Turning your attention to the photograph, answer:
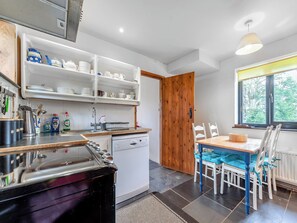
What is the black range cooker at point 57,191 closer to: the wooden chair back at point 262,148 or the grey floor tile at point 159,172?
the wooden chair back at point 262,148

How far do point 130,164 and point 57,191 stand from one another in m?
1.44

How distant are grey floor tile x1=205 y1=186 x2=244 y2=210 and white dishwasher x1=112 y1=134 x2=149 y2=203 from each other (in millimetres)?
958

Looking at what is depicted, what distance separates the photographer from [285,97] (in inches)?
91.0

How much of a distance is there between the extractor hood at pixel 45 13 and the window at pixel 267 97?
3138 millimetres

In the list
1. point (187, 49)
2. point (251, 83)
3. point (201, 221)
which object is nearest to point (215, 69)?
point (251, 83)

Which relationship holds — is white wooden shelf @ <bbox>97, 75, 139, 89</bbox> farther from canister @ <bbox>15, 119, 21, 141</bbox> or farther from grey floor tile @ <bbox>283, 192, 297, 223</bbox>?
grey floor tile @ <bbox>283, 192, 297, 223</bbox>

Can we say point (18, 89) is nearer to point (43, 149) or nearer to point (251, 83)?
point (43, 149)

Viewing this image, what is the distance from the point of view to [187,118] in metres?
2.72

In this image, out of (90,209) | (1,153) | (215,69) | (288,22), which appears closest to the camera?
(90,209)

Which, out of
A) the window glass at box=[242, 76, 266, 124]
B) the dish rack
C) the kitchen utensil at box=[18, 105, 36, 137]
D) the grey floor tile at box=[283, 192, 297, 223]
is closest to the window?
the window glass at box=[242, 76, 266, 124]

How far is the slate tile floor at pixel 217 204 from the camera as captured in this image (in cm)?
148

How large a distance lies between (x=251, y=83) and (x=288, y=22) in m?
1.13

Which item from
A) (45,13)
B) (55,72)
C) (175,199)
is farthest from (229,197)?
(55,72)

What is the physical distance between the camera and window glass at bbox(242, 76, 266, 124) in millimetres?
2602
